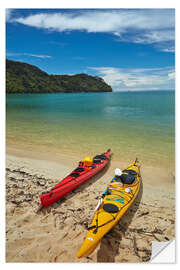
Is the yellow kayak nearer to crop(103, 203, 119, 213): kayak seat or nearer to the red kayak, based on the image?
crop(103, 203, 119, 213): kayak seat

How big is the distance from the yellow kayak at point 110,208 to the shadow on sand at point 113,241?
6.5 inches

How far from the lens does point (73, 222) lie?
3168mm

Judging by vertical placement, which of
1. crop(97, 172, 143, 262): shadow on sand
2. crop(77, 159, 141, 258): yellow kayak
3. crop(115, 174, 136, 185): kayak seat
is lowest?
crop(97, 172, 143, 262): shadow on sand

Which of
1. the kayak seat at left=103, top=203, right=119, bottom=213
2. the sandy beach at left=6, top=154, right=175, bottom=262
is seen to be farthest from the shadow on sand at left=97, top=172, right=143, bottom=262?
the kayak seat at left=103, top=203, right=119, bottom=213

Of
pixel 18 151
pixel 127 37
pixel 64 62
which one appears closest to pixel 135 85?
pixel 127 37

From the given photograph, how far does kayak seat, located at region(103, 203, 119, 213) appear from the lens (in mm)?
3133

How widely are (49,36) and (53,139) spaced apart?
16.0 feet

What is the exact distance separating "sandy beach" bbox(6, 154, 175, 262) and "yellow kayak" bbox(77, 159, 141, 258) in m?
0.19

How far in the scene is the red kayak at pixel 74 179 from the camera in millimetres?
3611

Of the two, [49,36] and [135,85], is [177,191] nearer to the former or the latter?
[135,85]

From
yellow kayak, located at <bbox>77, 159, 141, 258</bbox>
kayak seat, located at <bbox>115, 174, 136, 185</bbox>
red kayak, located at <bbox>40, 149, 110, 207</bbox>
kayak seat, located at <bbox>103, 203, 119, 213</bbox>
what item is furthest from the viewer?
kayak seat, located at <bbox>115, 174, 136, 185</bbox>

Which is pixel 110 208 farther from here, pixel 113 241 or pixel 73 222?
pixel 73 222

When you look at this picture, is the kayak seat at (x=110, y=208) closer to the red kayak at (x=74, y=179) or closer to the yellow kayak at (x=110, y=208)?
the yellow kayak at (x=110, y=208)

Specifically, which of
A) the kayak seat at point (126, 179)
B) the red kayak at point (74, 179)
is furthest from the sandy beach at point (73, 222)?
the kayak seat at point (126, 179)
